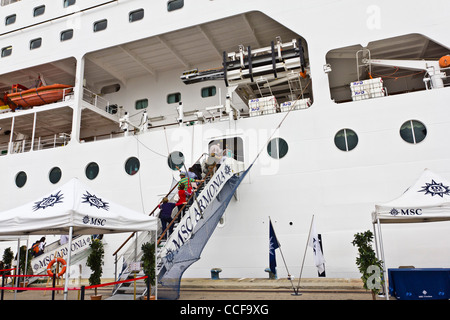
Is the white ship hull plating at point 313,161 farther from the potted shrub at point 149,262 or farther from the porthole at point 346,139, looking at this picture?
the potted shrub at point 149,262

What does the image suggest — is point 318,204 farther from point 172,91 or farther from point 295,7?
point 172,91

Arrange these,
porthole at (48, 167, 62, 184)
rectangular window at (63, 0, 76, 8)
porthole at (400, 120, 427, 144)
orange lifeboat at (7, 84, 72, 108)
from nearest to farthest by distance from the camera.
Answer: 1. porthole at (400, 120, 427, 144)
2. porthole at (48, 167, 62, 184)
3. orange lifeboat at (7, 84, 72, 108)
4. rectangular window at (63, 0, 76, 8)

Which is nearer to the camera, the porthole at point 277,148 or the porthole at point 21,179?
the porthole at point 277,148

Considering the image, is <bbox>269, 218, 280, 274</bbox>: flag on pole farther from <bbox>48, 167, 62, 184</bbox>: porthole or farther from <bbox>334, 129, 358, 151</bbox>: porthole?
<bbox>48, 167, 62, 184</bbox>: porthole

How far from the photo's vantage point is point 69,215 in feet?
17.0

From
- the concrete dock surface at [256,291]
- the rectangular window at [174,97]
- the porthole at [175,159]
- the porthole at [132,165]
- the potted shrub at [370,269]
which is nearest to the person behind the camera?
the potted shrub at [370,269]

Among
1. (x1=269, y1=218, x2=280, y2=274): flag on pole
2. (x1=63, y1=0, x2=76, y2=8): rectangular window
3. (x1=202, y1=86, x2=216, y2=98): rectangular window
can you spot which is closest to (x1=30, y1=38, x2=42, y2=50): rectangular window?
(x1=63, y1=0, x2=76, y2=8): rectangular window

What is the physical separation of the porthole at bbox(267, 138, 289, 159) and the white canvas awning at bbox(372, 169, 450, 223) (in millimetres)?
3965

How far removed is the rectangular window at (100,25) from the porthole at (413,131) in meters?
11.1

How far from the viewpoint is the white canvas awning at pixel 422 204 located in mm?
5660

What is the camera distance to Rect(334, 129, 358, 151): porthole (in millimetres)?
9305

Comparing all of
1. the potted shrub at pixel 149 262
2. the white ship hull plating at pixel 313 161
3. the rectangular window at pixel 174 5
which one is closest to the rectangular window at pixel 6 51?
the white ship hull plating at pixel 313 161
